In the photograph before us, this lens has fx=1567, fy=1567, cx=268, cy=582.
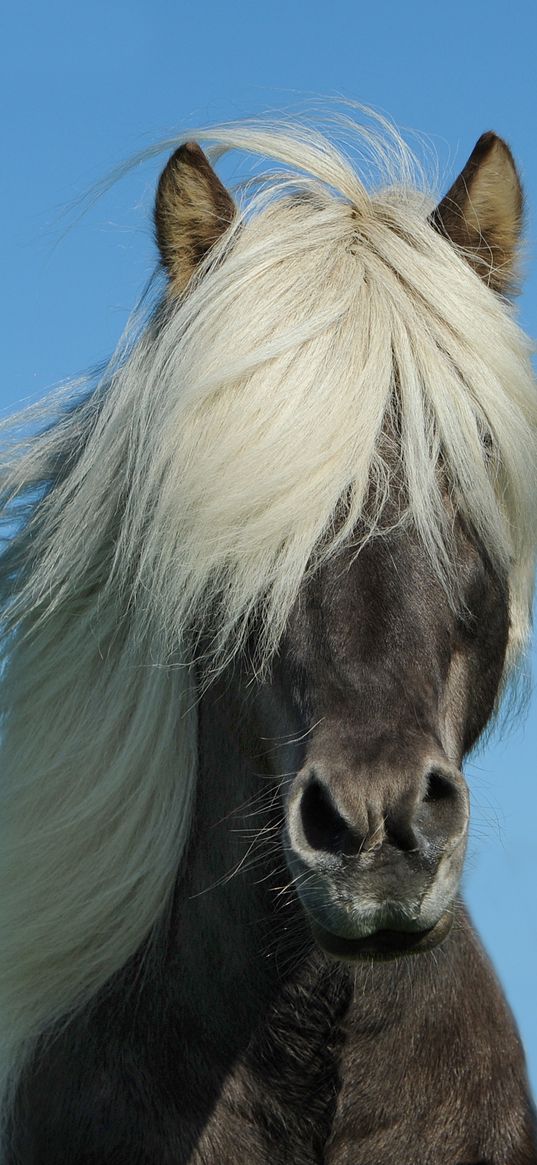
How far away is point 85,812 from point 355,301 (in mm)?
1511

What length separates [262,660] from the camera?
12.0 feet

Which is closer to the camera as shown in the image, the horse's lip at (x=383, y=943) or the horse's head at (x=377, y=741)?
the horse's head at (x=377, y=741)

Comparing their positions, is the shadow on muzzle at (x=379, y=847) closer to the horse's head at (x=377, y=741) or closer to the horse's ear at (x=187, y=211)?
Result: the horse's head at (x=377, y=741)

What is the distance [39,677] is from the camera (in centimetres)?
431

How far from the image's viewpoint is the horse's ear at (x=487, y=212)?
408 cm

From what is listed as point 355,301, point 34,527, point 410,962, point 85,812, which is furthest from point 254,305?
point 410,962

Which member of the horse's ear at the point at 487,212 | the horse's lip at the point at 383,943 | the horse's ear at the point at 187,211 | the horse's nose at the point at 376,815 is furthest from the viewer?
the horse's ear at the point at 487,212

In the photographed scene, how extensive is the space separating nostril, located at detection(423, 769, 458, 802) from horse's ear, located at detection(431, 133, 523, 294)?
155 cm

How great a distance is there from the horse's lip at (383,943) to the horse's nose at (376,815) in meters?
0.20

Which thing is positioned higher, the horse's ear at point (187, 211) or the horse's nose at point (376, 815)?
the horse's ear at point (187, 211)

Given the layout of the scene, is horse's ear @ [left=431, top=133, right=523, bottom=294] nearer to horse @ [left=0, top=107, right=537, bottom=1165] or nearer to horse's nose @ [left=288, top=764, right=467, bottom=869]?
horse @ [left=0, top=107, right=537, bottom=1165]

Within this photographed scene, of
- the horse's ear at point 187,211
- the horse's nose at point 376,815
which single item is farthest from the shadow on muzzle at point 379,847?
the horse's ear at point 187,211

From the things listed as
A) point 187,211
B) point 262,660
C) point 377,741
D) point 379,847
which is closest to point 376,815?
point 379,847

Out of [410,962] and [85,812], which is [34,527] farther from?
A: [410,962]
